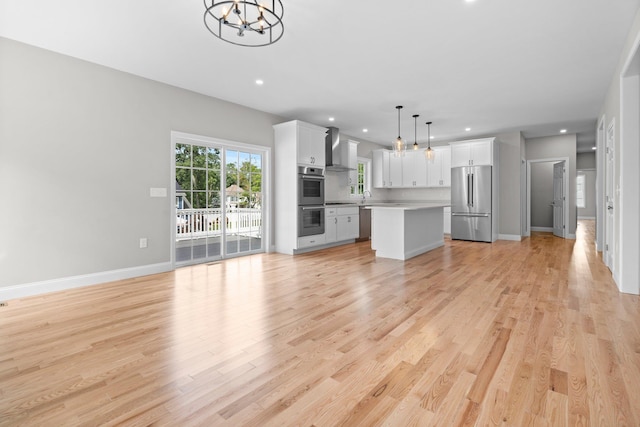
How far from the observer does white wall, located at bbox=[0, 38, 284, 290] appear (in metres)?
3.39

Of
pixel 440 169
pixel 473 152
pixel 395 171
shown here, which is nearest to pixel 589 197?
pixel 440 169

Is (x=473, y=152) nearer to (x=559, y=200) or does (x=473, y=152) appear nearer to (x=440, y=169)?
(x=440, y=169)

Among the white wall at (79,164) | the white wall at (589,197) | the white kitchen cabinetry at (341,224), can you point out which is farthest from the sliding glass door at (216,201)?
the white wall at (589,197)

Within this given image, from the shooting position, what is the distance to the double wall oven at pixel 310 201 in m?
6.12

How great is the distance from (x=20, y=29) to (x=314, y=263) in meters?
4.34

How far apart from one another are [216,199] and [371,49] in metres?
3.32

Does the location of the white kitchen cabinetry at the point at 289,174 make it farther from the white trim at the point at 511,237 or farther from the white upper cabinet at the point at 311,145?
the white trim at the point at 511,237

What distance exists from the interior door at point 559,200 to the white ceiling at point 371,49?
2.96 metres

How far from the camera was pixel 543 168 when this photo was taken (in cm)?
989

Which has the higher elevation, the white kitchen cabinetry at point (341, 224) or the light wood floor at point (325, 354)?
the white kitchen cabinetry at point (341, 224)

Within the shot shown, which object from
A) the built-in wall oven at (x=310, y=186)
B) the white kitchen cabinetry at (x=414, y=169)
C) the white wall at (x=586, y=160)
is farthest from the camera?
the white wall at (x=586, y=160)

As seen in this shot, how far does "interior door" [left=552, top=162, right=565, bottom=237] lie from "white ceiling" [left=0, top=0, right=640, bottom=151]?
2961 mm

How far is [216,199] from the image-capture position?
212 inches

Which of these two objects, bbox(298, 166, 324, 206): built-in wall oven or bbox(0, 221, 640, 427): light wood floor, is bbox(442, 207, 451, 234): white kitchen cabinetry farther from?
bbox(0, 221, 640, 427): light wood floor
